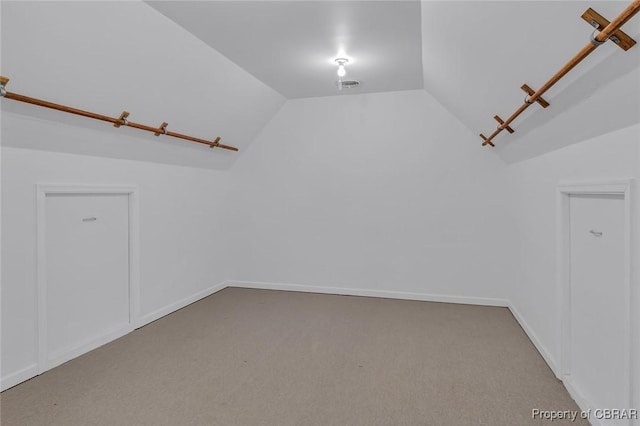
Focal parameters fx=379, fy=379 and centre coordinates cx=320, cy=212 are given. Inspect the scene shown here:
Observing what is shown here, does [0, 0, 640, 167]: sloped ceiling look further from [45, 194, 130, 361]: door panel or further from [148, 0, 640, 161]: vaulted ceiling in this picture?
[45, 194, 130, 361]: door panel

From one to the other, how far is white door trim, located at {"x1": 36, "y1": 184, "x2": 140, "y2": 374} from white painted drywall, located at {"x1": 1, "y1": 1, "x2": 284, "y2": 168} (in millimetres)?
302

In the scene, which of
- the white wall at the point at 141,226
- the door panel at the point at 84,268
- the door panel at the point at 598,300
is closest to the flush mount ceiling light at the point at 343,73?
the white wall at the point at 141,226

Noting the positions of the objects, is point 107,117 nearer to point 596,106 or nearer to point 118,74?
point 118,74

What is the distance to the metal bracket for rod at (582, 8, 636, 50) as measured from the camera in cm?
121

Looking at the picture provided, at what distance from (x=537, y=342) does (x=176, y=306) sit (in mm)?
3550

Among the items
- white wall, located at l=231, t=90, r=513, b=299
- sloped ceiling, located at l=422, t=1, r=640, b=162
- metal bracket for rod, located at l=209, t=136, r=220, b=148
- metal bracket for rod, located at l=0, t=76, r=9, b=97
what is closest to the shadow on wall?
sloped ceiling, located at l=422, t=1, r=640, b=162

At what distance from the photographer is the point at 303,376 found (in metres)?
2.71

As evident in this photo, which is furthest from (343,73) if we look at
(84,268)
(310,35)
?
(84,268)

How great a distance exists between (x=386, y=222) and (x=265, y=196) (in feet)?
5.48

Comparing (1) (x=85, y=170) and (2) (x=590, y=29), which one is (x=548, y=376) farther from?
(1) (x=85, y=170)

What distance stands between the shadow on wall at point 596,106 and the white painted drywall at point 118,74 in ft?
8.17

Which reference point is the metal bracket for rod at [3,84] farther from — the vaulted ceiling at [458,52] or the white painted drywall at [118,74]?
the vaulted ceiling at [458,52]

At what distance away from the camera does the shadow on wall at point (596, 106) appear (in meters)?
1.41

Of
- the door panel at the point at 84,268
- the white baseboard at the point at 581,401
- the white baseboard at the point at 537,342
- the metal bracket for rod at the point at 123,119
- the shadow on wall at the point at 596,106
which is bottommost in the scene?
the white baseboard at the point at 581,401
